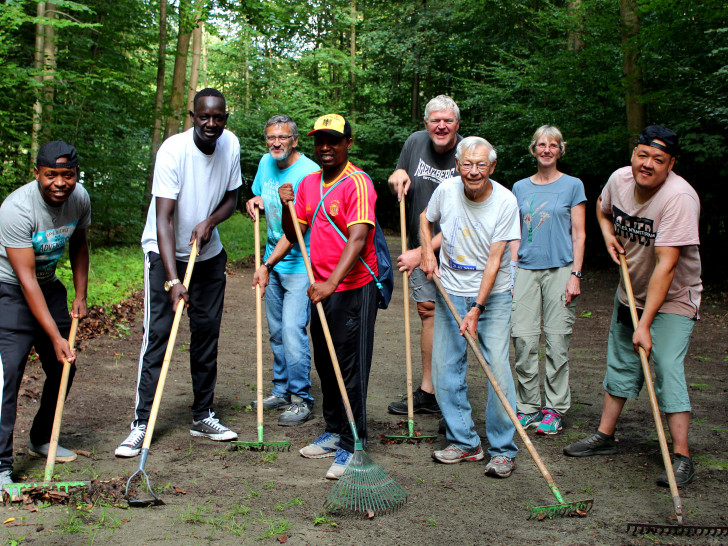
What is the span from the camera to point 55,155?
158 inches

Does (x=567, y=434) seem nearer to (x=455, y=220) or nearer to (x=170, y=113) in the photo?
(x=455, y=220)

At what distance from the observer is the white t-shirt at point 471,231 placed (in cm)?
430

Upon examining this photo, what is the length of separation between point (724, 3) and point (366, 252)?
8124mm

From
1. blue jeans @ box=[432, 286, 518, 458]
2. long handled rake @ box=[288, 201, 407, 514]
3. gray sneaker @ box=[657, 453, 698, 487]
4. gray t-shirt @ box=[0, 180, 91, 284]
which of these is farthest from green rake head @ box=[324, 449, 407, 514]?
gray t-shirt @ box=[0, 180, 91, 284]

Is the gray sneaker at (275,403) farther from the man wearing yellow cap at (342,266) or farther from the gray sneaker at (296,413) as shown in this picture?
the man wearing yellow cap at (342,266)

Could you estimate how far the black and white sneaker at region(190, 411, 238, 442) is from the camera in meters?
4.96

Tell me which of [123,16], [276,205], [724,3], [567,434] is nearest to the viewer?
[567,434]

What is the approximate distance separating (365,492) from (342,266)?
1355 mm

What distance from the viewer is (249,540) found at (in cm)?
339

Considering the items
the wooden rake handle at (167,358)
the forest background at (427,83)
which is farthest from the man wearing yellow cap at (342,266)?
the forest background at (427,83)

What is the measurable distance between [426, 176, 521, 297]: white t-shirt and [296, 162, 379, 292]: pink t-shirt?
0.50 metres

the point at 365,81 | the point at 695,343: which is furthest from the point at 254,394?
the point at 365,81

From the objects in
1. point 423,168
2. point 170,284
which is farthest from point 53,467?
point 423,168

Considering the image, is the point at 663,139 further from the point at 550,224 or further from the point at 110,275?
the point at 110,275
